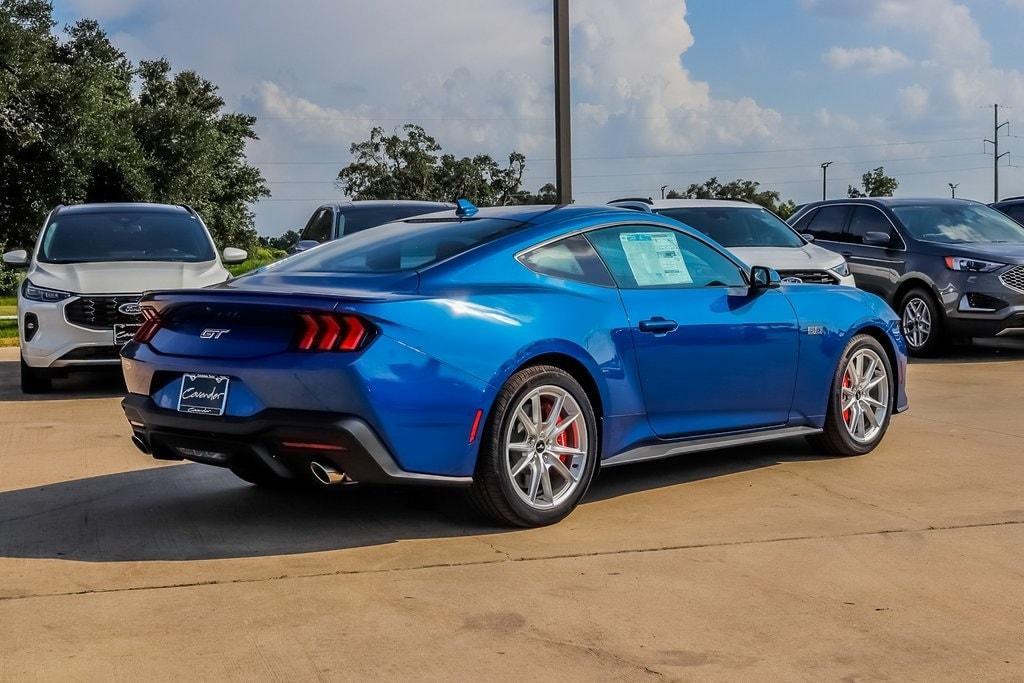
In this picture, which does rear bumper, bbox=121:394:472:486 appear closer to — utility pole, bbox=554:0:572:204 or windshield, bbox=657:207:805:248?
utility pole, bbox=554:0:572:204

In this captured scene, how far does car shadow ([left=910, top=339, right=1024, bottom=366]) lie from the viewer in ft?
45.8

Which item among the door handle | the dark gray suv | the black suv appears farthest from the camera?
the black suv

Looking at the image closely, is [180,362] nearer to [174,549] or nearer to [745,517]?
[174,549]

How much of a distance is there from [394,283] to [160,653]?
6.73 feet

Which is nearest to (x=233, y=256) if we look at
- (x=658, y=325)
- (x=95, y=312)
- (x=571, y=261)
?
(x=95, y=312)

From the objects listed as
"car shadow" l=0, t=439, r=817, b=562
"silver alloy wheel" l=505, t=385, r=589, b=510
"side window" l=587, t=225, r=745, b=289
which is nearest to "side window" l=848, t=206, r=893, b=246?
"car shadow" l=0, t=439, r=817, b=562

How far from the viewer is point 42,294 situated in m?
11.4

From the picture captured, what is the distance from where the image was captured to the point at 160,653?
163 inches

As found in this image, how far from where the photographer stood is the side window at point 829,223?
52.8ft

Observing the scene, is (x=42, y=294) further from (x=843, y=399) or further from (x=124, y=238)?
(x=843, y=399)

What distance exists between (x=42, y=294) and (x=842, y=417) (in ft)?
23.2

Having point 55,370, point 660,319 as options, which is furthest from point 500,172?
point 660,319

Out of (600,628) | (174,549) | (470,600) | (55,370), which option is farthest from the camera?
(55,370)

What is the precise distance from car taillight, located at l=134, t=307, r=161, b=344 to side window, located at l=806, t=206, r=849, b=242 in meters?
11.4
